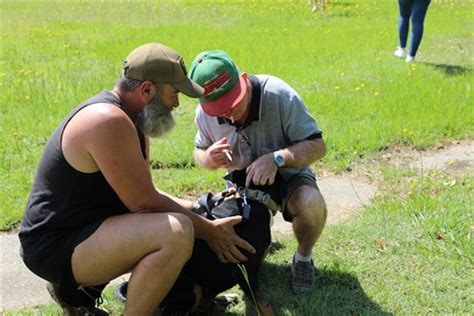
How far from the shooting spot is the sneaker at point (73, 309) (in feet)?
9.13

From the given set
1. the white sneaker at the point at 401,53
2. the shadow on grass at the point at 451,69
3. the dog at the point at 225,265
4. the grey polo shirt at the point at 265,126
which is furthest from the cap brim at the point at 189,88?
the white sneaker at the point at 401,53

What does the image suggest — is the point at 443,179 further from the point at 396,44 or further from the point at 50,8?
the point at 50,8

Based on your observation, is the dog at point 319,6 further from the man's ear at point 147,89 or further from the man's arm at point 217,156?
the man's ear at point 147,89

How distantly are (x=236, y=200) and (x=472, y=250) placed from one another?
56.6 inches

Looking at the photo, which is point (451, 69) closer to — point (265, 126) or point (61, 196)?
point (265, 126)

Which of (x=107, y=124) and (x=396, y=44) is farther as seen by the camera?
(x=396, y=44)

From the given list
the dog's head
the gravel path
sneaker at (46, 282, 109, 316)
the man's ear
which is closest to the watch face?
the dog's head

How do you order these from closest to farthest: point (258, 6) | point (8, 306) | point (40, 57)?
point (8, 306) < point (40, 57) < point (258, 6)

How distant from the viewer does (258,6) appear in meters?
15.7

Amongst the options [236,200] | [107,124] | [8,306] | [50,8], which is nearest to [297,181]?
[236,200]

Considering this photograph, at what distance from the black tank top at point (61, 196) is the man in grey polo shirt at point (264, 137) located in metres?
0.60

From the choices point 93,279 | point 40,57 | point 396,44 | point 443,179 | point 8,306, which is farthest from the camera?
point 396,44

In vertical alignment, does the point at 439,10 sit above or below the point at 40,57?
below

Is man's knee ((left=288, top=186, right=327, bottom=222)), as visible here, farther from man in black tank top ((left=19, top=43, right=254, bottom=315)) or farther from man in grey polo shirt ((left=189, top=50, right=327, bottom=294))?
man in black tank top ((left=19, top=43, right=254, bottom=315))
